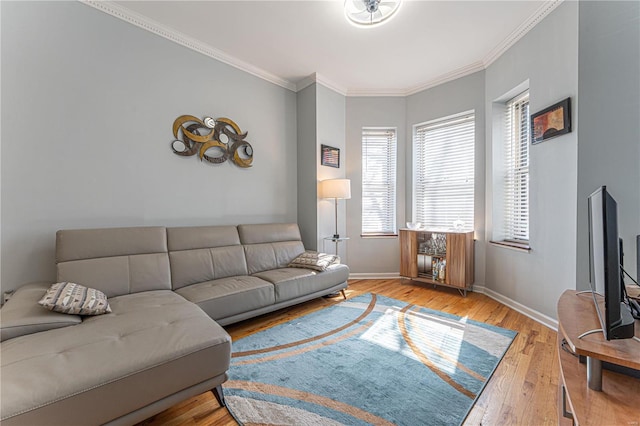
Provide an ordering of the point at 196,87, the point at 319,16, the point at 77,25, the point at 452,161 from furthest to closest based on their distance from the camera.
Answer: the point at 452,161 < the point at 196,87 < the point at 319,16 < the point at 77,25

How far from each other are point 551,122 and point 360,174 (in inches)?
90.8

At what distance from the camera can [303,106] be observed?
3801 millimetres

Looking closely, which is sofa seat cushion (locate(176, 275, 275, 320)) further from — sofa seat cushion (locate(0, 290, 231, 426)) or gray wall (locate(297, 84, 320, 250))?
gray wall (locate(297, 84, 320, 250))

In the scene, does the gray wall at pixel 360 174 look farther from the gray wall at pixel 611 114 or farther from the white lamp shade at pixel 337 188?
the gray wall at pixel 611 114

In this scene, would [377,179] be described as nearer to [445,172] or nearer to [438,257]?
[445,172]

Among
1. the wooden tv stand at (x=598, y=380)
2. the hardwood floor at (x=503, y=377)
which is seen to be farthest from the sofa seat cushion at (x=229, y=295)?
the wooden tv stand at (x=598, y=380)

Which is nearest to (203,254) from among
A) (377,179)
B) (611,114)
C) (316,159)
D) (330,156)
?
(316,159)

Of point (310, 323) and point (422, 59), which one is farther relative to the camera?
point (422, 59)

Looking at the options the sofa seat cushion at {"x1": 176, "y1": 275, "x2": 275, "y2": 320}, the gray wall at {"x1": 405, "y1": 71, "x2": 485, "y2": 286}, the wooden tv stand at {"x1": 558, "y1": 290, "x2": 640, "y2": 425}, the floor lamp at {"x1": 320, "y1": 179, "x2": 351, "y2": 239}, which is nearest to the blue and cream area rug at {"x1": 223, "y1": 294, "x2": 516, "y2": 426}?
the sofa seat cushion at {"x1": 176, "y1": 275, "x2": 275, "y2": 320}

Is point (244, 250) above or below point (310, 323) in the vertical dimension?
above

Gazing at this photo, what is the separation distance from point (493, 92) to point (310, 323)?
349cm

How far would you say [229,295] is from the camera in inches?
86.1

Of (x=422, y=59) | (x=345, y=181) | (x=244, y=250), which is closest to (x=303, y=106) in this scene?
(x=345, y=181)

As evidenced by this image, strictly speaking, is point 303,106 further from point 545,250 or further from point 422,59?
point 545,250
